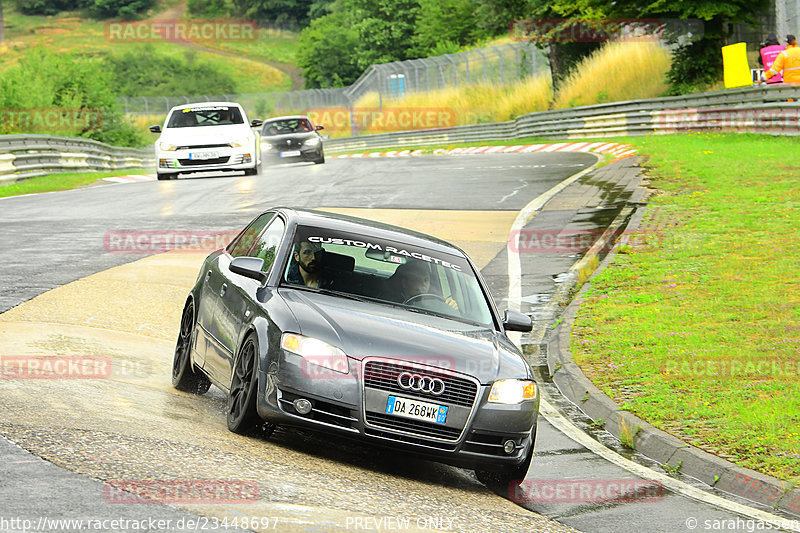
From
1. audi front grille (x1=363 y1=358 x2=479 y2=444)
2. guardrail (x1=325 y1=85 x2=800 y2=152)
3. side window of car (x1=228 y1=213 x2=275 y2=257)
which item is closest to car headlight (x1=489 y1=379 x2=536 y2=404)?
audi front grille (x1=363 y1=358 x2=479 y2=444)

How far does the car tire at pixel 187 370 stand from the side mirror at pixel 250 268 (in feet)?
4.62

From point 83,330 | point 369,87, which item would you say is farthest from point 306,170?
point 369,87

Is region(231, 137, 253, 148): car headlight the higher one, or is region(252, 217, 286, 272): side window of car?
region(252, 217, 286, 272): side window of car

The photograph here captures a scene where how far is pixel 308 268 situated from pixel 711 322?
5.59m

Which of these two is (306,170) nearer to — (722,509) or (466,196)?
(466,196)

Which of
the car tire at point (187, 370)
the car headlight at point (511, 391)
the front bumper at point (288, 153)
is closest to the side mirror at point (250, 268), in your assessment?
the car tire at point (187, 370)

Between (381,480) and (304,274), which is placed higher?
(304,274)

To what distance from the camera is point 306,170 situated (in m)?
32.7

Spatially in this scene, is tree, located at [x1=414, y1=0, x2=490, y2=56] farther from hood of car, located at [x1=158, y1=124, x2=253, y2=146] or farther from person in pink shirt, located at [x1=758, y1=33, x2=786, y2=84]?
hood of car, located at [x1=158, y1=124, x2=253, y2=146]

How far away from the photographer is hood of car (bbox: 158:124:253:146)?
27.0 meters

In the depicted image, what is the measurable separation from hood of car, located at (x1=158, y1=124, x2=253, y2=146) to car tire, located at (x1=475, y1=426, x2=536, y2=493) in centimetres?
2038

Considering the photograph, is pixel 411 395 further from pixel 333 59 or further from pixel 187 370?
pixel 333 59

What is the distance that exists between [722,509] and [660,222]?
471 inches

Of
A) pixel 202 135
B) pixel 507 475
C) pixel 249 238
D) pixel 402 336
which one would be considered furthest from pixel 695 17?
pixel 402 336
